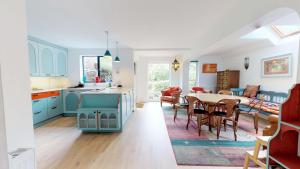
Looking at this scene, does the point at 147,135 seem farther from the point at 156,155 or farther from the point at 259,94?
the point at 259,94

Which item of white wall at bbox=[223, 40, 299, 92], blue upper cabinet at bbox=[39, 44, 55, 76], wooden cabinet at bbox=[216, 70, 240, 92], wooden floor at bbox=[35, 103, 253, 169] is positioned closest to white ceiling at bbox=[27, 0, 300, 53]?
blue upper cabinet at bbox=[39, 44, 55, 76]

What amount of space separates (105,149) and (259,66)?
537cm

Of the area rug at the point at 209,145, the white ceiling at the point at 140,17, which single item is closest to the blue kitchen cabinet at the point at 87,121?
the area rug at the point at 209,145

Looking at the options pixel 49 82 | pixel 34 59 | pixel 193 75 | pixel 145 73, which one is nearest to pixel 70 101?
pixel 49 82

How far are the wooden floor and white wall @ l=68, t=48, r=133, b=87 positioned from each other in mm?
2160

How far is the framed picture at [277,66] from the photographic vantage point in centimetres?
409

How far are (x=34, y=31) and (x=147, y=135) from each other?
3522 millimetres

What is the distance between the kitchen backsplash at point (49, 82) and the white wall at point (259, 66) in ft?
21.9

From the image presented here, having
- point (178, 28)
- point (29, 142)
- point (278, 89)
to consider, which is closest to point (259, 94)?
point (278, 89)

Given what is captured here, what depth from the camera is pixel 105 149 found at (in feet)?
8.89

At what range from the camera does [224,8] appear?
256 centimetres

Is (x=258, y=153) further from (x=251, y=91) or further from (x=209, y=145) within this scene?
(x=251, y=91)

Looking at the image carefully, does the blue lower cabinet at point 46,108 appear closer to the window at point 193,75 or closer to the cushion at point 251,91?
Result: the window at point 193,75

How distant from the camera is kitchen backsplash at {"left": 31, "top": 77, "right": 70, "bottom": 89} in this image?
15.2ft
